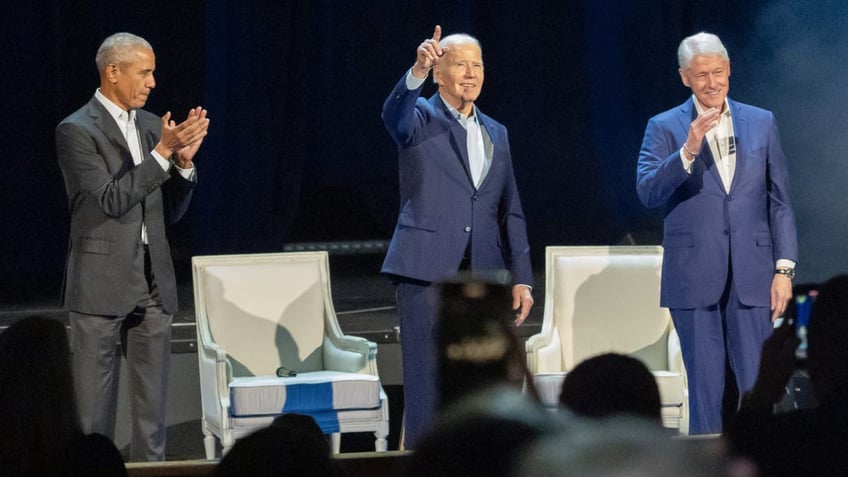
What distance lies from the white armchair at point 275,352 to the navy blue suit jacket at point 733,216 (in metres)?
1.13

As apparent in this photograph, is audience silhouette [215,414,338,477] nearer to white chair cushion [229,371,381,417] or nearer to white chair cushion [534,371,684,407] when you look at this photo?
white chair cushion [229,371,381,417]

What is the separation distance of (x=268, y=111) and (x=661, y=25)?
2.19m

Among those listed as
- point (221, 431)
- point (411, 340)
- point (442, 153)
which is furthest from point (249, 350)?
point (442, 153)

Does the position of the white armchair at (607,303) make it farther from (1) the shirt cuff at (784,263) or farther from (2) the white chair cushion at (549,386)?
(1) the shirt cuff at (784,263)

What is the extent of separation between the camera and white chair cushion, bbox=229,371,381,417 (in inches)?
156

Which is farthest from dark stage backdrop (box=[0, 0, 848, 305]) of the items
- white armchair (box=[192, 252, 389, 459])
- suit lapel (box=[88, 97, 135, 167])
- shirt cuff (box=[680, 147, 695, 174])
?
shirt cuff (box=[680, 147, 695, 174])

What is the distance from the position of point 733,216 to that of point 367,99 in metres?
3.31

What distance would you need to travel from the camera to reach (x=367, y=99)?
6602mm

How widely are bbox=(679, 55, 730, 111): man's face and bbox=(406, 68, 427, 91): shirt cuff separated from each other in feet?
2.64

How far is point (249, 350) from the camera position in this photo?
4340 millimetres

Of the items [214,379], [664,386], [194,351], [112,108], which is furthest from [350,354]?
[112,108]

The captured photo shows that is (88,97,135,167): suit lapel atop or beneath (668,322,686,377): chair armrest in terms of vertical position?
atop

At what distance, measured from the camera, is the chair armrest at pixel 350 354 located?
13.7 feet

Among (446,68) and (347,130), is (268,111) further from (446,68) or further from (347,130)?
(446,68)
